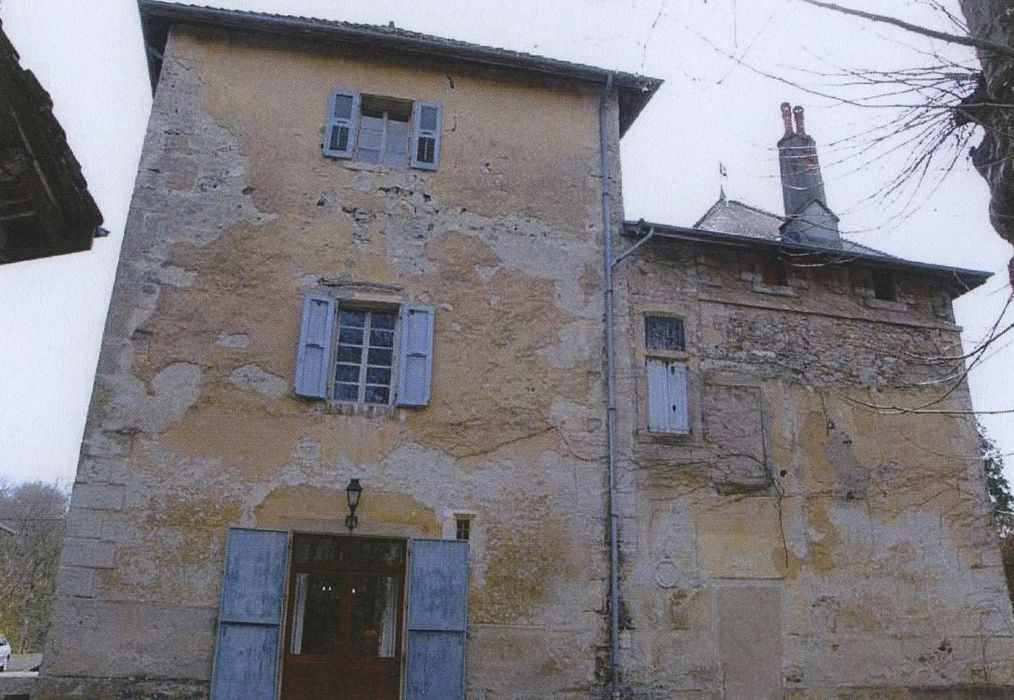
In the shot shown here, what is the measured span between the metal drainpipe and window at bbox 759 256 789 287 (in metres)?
2.15

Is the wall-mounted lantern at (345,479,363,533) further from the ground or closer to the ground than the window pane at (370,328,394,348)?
closer to the ground

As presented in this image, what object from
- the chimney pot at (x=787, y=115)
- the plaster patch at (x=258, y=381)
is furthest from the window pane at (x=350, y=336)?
the chimney pot at (x=787, y=115)

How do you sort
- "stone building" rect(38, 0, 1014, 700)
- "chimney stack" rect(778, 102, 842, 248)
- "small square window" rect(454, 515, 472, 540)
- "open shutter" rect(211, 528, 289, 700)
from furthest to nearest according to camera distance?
"chimney stack" rect(778, 102, 842, 248) → "small square window" rect(454, 515, 472, 540) → "stone building" rect(38, 0, 1014, 700) → "open shutter" rect(211, 528, 289, 700)

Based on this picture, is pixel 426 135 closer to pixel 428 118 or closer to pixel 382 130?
pixel 428 118

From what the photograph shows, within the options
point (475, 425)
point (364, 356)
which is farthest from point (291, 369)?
point (475, 425)

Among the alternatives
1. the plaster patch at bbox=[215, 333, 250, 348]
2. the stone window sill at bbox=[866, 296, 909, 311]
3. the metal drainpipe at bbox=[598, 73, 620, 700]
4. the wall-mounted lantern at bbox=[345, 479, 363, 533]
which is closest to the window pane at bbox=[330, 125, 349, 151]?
the plaster patch at bbox=[215, 333, 250, 348]

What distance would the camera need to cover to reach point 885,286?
11336mm

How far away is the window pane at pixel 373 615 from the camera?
27.8 feet

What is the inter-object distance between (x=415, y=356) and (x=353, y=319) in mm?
886

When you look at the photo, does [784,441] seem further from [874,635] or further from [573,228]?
[573,228]

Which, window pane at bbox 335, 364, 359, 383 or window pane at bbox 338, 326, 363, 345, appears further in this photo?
window pane at bbox 338, 326, 363, 345

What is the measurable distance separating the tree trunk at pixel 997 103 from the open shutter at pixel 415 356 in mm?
6028

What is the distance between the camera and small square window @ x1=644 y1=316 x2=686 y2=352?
33.7ft

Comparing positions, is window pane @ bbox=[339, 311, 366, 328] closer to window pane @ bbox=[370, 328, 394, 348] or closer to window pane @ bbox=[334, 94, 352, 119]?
window pane @ bbox=[370, 328, 394, 348]
